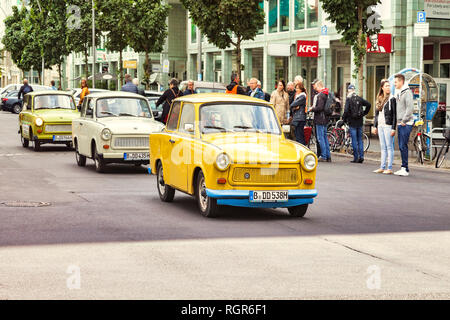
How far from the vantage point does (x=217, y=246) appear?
30.3ft

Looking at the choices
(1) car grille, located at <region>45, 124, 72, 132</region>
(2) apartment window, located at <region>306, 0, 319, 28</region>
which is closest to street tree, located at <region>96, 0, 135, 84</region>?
(2) apartment window, located at <region>306, 0, 319, 28</region>

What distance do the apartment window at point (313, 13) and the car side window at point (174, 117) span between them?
31.4 m

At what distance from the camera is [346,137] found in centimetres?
2467

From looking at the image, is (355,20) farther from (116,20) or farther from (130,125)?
(116,20)

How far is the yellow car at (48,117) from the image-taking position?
24094 millimetres

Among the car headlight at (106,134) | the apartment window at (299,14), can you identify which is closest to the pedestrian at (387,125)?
the car headlight at (106,134)

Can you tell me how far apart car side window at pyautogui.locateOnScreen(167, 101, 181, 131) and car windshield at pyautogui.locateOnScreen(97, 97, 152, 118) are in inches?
229

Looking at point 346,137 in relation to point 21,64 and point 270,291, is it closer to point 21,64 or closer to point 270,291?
point 270,291

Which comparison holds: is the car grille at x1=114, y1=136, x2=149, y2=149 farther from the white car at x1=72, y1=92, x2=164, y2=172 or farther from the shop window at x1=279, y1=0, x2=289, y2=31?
the shop window at x1=279, y1=0, x2=289, y2=31

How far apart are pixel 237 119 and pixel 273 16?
3793cm

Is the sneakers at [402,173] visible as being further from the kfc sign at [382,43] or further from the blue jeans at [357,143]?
the kfc sign at [382,43]

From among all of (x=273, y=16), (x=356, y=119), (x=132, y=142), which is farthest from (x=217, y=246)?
(x=273, y=16)
